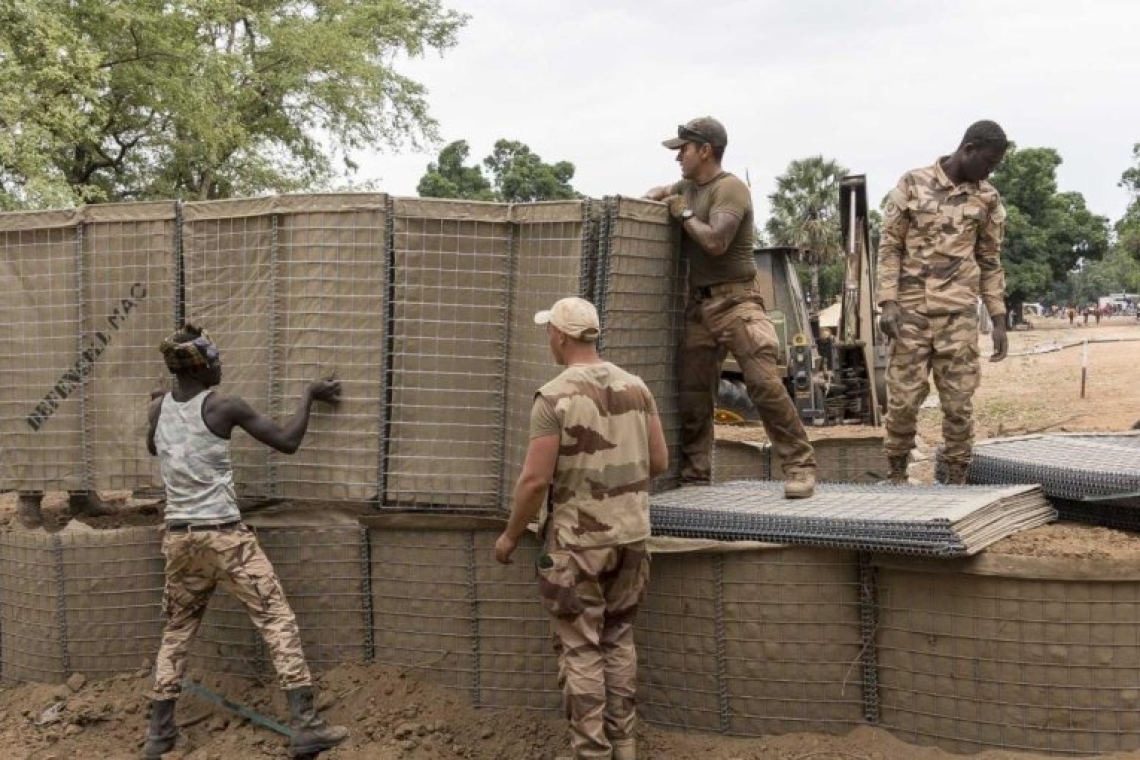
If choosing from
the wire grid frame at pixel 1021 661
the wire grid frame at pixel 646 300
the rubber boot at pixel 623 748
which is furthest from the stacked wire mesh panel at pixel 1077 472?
the rubber boot at pixel 623 748

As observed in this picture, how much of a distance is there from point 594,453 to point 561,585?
0.50 meters

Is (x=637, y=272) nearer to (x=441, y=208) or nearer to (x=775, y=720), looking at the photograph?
(x=441, y=208)

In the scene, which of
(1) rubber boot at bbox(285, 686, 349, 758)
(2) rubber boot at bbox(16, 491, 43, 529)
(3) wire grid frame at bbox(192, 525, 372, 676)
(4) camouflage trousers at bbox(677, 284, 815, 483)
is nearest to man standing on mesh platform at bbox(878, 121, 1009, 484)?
(4) camouflage trousers at bbox(677, 284, 815, 483)

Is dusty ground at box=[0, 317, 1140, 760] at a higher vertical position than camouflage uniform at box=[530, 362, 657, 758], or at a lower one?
lower

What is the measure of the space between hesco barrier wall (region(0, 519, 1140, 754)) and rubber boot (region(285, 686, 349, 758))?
554mm

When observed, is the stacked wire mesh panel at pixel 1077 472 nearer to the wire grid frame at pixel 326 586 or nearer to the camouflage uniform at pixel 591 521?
the camouflage uniform at pixel 591 521

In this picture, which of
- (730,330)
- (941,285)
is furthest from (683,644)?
(941,285)

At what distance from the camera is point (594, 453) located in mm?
3873

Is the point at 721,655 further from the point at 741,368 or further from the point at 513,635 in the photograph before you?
the point at 741,368

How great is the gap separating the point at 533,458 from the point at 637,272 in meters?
1.38

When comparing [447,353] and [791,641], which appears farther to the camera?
[447,353]

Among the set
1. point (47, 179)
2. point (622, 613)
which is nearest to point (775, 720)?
point (622, 613)

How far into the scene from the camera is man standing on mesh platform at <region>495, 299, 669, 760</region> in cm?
383

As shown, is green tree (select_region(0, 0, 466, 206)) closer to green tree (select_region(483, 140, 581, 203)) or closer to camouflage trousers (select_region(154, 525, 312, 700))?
camouflage trousers (select_region(154, 525, 312, 700))
